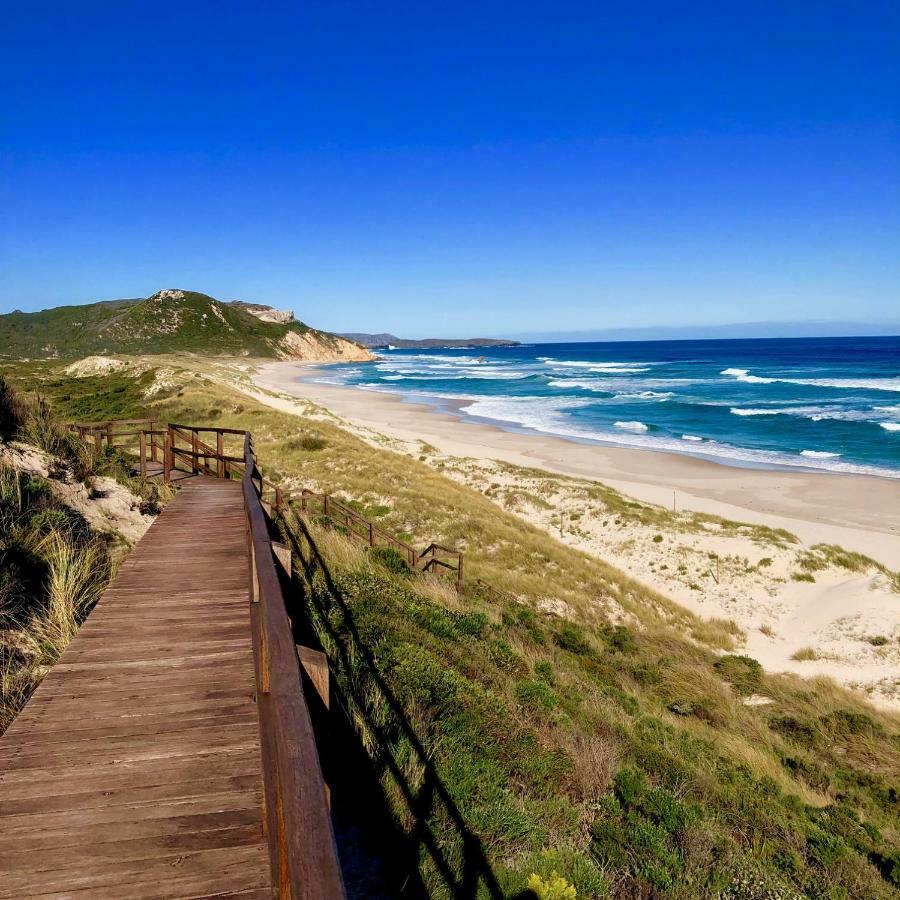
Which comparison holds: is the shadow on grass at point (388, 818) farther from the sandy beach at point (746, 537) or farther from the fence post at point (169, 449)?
the sandy beach at point (746, 537)

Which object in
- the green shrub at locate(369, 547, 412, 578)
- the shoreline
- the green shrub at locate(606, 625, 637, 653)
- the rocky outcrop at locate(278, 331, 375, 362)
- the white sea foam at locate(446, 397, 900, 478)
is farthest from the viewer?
the rocky outcrop at locate(278, 331, 375, 362)

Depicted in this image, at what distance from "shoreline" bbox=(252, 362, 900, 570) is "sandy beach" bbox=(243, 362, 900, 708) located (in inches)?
3.6

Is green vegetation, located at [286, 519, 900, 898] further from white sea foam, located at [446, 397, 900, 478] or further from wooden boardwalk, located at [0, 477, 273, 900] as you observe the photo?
white sea foam, located at [446, 397, 900, 478]

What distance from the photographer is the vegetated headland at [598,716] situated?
406cm

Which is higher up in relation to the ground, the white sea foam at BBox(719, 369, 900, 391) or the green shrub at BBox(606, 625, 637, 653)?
the white sea foam at BBox(719, 369, 900, 391)

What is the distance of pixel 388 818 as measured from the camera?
3.72 meters

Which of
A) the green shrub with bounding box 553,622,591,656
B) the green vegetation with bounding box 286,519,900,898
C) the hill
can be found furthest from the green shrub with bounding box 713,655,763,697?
the hill

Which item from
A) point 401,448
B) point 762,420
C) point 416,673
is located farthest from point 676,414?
point 416,673

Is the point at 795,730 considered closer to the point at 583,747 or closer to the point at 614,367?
the point at 583,747

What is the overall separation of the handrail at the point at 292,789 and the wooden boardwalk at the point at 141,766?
85 centimetres

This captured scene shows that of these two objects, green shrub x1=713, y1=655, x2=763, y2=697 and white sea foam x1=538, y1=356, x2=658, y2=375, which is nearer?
green shrub x1=713, y1=655, x2=763, y2=697

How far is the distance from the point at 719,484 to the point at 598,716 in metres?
24.5

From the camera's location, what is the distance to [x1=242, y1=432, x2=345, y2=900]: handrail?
4.23ft

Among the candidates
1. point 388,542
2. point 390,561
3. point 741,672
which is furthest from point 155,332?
point 741,672
